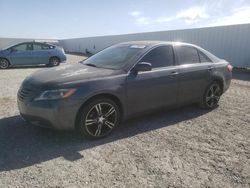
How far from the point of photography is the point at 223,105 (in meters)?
6.48

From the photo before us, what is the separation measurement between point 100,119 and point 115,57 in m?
1.40

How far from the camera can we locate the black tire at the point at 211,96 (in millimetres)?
5918

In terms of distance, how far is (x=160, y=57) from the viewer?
5.03 metres

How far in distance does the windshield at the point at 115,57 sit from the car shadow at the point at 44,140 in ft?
3.88

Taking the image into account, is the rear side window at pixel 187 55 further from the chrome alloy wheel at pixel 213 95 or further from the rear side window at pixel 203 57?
the chrome alloy wheel at pixel 213 95

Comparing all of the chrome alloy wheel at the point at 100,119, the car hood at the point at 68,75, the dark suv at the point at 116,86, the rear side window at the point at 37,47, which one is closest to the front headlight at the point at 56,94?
the dark suv at the point at 116,86

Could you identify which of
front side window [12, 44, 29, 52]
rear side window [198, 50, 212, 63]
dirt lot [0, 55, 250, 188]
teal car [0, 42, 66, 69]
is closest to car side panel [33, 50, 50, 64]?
teal car [0, 42, 66, 69]

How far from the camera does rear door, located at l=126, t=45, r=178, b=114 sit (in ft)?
14.7

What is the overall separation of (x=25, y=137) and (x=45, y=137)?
32cm

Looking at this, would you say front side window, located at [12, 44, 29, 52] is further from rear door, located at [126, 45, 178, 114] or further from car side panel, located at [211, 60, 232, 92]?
car side panel, located at [211, 60, 232, 92]

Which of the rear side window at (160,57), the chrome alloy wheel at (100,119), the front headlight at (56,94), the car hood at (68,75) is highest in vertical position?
the rear side window at (160,57)

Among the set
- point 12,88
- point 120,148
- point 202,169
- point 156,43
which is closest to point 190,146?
point 202,169

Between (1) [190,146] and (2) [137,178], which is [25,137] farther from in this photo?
(1) [190,146]

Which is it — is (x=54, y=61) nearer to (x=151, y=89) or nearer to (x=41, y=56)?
(x=41, y=56)
